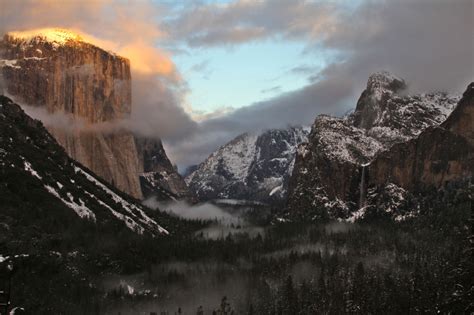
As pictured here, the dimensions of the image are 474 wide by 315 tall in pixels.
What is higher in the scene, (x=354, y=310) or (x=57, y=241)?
(x=57, y=241)

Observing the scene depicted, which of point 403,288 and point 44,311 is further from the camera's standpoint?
point 403,288

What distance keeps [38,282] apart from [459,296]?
12418 centimetres

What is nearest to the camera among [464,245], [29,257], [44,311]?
[29,257]

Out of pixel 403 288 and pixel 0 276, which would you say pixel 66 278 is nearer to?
pixel 403 288

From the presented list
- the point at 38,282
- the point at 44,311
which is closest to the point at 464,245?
the point at 44,311

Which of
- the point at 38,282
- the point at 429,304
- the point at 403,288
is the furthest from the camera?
the point at 403,288

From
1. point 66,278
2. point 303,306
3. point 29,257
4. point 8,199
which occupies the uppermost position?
point 8,199

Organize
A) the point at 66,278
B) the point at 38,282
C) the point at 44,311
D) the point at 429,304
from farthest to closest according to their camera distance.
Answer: the point at 66,278
the point at 429,304
the point at 38,282
the point at 44,311

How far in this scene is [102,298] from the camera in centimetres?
19075

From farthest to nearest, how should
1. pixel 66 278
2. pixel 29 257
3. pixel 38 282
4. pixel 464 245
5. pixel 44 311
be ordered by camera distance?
pixel 66 278, pixel 38 282, pixel 44 311, pixel 464 245, pixel 29 257

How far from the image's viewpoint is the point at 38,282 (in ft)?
495

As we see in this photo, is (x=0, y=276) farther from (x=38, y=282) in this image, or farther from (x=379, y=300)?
(x=379, y=300)

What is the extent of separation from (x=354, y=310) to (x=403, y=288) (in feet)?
80.0

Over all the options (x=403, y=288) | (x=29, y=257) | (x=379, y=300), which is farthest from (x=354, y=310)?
(x=29, y=257)
